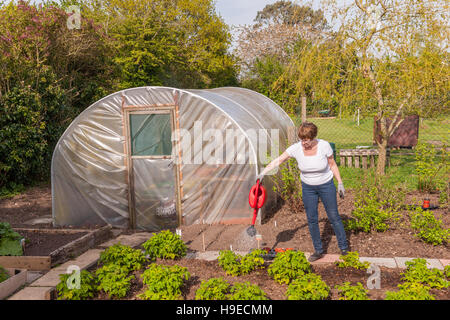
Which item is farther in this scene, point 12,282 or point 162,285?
point 12,282

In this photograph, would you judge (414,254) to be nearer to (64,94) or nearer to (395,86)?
(395,86)

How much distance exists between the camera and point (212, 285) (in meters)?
3.76

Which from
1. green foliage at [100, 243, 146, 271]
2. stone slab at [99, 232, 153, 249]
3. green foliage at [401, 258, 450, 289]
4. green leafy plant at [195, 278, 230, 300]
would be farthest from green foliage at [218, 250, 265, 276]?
stone slab at [99, 232, 153, 249]

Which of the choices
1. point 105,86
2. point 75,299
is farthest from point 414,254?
point 105,86

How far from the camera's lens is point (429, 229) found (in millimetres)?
5215

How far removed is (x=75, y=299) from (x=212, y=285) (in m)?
1.27

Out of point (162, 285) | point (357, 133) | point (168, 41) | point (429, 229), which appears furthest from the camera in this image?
point (357, 133)

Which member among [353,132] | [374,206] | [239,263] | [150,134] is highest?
[150,134]

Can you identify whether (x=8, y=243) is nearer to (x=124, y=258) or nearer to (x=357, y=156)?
(x=124, y=258)

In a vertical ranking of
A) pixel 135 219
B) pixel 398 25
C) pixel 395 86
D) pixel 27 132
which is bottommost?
pixel 135 219

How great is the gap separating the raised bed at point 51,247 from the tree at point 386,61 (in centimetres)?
541

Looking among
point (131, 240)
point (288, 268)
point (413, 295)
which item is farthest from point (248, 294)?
point (131, 240)

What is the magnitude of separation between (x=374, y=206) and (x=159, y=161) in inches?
144
